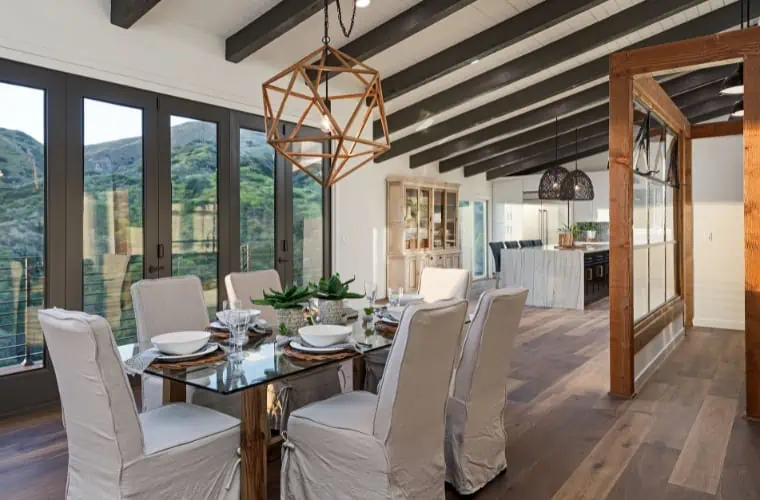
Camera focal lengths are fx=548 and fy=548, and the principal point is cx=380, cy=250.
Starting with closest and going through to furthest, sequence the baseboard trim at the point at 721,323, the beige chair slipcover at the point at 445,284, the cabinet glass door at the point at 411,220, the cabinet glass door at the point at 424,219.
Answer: the beige chair slipcover at the point at 445,284, the baseboard trim at the point at 721,323, the cabinet glass door at the point at 411,220, the cabinet glass door at the point at 424,219

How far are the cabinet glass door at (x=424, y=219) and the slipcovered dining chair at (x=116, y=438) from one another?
23.0 feet

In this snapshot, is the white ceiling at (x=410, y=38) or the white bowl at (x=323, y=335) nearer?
the white bowl at (x=323, y=335)

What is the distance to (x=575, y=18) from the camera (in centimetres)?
517

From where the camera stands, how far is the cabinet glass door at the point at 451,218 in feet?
31.8

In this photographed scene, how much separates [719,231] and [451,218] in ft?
14.4

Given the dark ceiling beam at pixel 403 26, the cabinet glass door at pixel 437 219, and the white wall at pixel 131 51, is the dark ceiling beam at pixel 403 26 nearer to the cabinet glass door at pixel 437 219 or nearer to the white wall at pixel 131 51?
the white wall at pixel 131 51

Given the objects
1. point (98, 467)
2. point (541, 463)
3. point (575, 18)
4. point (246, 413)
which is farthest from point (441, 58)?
point (98, 467)

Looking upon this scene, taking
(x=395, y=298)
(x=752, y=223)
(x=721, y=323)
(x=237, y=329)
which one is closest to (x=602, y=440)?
(x=395, y=298)

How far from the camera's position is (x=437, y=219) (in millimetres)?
9398

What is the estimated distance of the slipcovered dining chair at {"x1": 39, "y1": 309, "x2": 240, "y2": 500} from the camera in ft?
5.83

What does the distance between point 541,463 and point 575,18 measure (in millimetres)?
4173

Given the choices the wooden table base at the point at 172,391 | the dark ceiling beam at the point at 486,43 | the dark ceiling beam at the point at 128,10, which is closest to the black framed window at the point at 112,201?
the dark ceiling beam at the point at 128,10

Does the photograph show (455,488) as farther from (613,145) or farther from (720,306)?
(720,306)

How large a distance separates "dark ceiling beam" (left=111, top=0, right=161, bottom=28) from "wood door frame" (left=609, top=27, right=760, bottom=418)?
3.29 m
